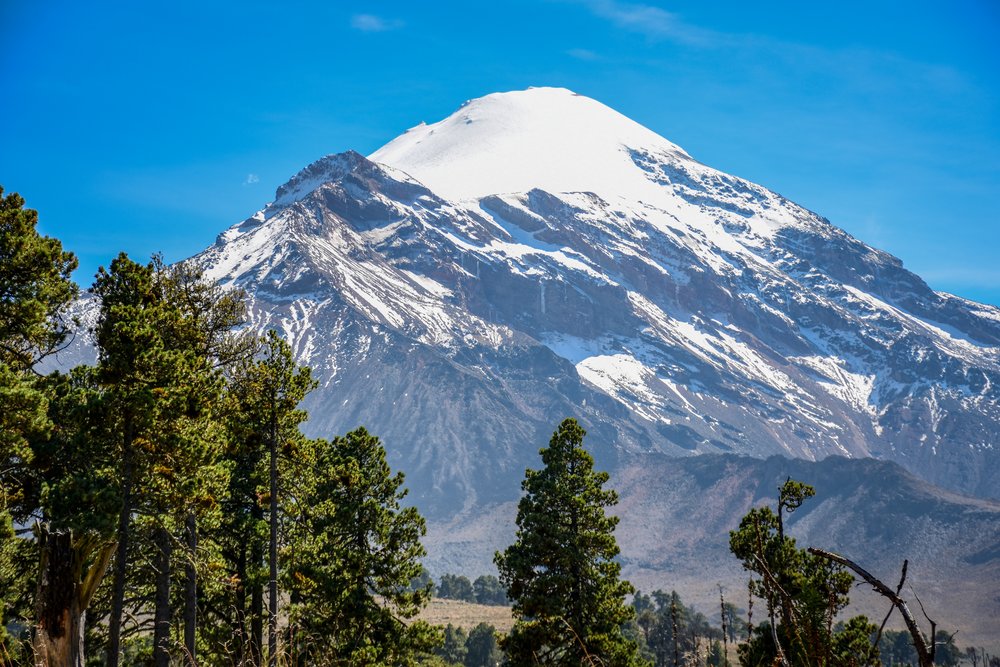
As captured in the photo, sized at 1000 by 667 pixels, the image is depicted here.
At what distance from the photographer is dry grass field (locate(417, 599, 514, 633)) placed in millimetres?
143250

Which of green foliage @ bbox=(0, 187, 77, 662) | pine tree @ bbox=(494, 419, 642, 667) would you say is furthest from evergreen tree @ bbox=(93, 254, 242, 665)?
pine tree @ bbox=(494, 419, 642, 667)

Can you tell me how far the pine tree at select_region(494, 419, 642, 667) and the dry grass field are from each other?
109815mm

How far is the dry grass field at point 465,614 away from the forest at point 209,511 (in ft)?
362

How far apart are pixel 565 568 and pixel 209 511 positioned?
12697mm

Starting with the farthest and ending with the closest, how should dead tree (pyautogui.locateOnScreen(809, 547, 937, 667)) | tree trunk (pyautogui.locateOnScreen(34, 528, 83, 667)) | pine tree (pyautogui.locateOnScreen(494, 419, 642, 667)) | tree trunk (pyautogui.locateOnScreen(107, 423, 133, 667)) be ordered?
pine tree (pyautogui.locateOnScreen(494, 419, 642, 667))
tree trunk (pyautogui.locateOnScreen(107, 423, 133, 667))
tree trunk (pyautogui.locateOnScreen(34, 528, 83, 667))
dead tree (pyautogui.locateOnScreen(809, 547, 937, 667))

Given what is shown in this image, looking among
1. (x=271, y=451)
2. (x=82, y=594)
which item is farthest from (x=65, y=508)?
(x=82, y=594)

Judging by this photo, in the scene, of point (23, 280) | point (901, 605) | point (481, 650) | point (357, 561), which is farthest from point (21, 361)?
point (481, 650)

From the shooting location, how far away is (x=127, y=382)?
1825cm

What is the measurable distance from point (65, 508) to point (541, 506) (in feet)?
53.1

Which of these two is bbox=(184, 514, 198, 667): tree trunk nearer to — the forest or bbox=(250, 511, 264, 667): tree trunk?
the forest

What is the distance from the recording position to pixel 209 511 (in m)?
21.6

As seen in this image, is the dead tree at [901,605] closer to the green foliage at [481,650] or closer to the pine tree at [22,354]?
the pine tree at [22,354]

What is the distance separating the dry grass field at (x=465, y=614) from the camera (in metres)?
143

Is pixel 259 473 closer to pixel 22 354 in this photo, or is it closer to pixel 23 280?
pixel 22 354
